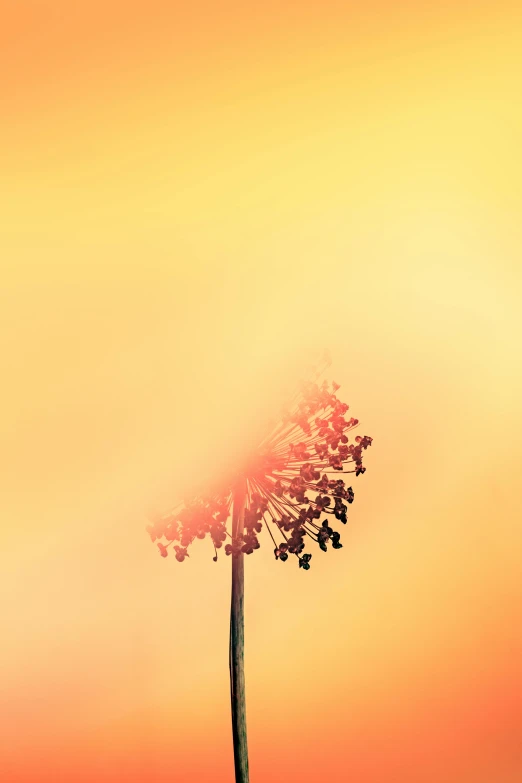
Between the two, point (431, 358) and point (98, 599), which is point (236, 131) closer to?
point (431, 358)

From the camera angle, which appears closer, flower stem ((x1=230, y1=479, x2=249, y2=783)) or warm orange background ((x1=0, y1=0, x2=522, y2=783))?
flower stem ((x1=230, y1=479, x2=249, y2=783))

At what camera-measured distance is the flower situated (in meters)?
1.65

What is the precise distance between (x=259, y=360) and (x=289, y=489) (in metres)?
0.85

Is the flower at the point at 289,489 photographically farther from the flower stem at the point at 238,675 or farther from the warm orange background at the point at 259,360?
the warm orange background at the point at 259,360

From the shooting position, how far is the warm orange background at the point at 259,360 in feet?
8.06

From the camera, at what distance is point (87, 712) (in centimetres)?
246

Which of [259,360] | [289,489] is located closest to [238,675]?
[289,489]

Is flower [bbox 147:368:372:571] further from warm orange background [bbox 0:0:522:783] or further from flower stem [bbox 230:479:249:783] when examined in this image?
warm orange background [bbox 0:0:522:783]

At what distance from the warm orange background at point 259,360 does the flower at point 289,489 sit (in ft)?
2.23

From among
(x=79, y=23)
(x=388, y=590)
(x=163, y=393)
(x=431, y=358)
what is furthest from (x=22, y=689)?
(x=79, y=23)

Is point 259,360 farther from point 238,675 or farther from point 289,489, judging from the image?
point 238,675

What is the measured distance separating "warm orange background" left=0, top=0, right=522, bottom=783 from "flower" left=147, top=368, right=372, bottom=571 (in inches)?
26.8

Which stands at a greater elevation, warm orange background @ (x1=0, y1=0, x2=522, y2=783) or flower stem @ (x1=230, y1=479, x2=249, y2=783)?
warm orange background @ (x1=0, y1=0, x2=522, y2=783)

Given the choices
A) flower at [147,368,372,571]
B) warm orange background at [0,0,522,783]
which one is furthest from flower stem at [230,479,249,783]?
warm orange background at [0,0,522,783]
